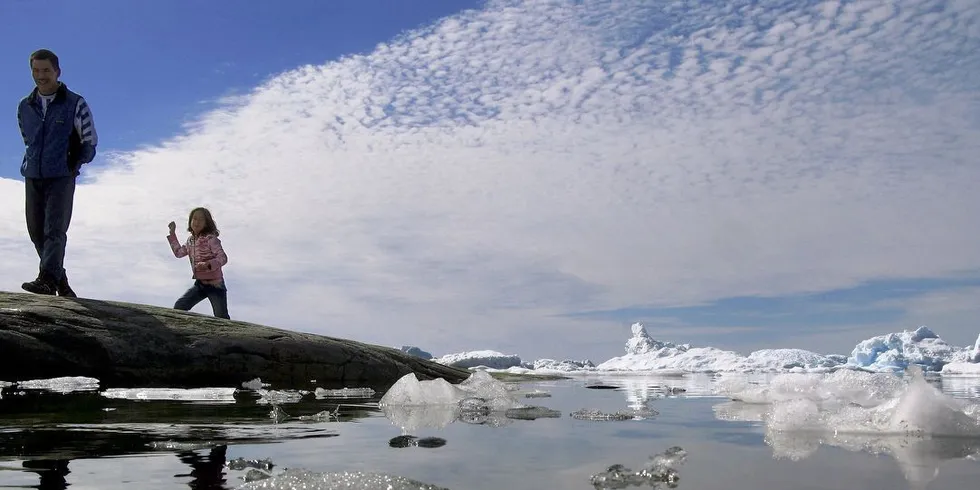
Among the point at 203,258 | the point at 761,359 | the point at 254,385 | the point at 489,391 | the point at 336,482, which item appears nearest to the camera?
the point at 336,482

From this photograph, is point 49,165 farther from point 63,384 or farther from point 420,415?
point 420,415

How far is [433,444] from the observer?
2977mm

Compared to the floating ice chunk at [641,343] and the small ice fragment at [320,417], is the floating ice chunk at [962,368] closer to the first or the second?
the floating ice chunk at [641,343]

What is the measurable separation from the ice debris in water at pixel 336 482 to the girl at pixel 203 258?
8.21 metres

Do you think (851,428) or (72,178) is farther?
(72,178)

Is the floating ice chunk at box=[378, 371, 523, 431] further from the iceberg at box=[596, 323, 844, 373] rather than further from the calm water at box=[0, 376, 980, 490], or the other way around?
the iceberg at box=[596, 323, 844, 373]

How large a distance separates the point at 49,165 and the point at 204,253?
2.36m

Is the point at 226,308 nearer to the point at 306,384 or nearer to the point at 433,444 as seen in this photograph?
the point at 306,384

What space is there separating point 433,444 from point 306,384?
5.31 meters

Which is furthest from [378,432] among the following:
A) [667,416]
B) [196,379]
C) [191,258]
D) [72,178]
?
[191,258]

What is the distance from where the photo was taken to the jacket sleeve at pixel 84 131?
7602 mm

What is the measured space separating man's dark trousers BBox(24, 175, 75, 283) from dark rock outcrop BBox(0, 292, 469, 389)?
46cm

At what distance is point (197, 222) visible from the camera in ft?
31.3

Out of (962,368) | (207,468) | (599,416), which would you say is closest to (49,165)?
(599,416)
